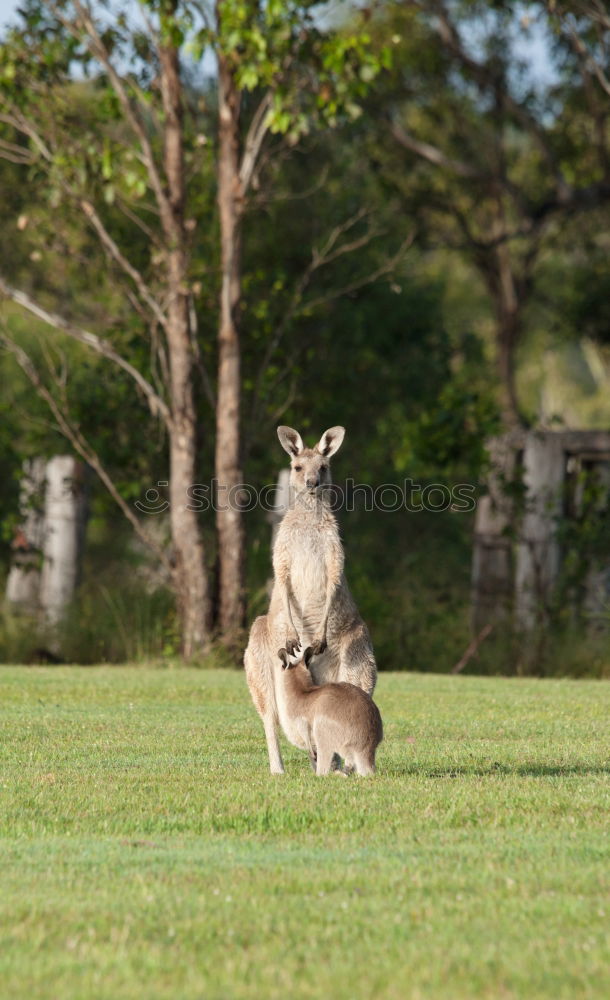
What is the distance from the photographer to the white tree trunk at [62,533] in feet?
63.3

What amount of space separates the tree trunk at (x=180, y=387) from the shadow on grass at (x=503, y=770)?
8.91 m

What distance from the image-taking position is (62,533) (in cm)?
1945

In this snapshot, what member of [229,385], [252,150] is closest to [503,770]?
[229,385]

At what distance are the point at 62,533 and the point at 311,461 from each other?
10182 millimetres

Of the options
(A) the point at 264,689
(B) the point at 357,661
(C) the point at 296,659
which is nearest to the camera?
(A) the point at 264,689

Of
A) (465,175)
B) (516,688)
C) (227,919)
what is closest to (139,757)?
(227,919)

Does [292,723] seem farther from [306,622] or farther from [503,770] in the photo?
[503,770]

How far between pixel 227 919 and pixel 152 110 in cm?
1480

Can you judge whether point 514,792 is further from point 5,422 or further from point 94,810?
point 5,422

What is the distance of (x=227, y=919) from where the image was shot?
5176mm

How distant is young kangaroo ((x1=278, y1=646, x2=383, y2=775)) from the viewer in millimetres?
7945

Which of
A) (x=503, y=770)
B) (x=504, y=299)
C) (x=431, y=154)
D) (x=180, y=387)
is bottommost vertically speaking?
(x=503, y=770)

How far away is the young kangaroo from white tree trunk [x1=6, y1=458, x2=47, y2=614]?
38.5ft

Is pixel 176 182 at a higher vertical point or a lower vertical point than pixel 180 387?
higher
